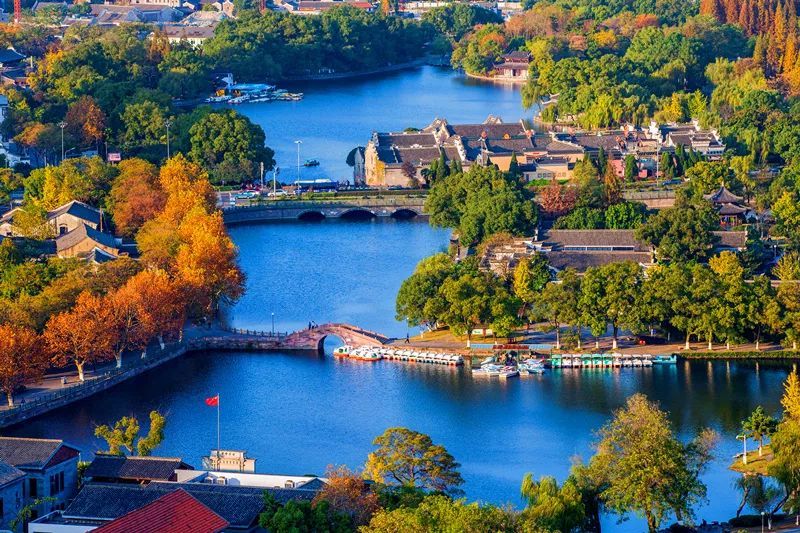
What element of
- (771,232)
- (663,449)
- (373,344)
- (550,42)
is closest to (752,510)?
(663,449)

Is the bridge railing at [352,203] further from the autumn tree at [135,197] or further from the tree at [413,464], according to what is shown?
the tree at [413,464]

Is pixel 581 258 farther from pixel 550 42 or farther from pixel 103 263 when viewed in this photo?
pixel 550 42

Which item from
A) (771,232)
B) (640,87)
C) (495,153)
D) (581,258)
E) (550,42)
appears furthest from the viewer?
(550,42)

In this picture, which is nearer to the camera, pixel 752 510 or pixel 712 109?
pixel 752 510

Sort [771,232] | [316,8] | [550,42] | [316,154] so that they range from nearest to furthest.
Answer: [771,232] < [316,154] < [550,42] < [316,8]

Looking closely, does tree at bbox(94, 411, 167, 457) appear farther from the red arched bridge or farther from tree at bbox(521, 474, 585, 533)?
the red arched bridge

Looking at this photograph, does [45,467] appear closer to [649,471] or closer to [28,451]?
[28,451]

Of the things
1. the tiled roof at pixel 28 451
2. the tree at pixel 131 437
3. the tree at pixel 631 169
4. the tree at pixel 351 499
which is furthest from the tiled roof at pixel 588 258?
the tree at pixel 351 499
